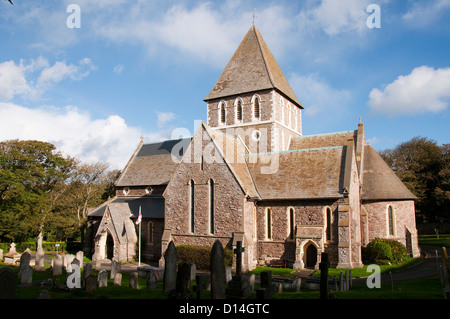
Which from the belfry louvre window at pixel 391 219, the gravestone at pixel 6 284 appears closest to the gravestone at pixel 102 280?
the gravestone at pixel 6 284

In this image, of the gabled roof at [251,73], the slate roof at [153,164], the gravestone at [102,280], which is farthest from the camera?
the slate roof at [153,164]

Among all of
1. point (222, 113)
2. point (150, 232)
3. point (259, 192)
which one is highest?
point (222, 113)

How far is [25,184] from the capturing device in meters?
37.4

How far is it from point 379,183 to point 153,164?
20.4m

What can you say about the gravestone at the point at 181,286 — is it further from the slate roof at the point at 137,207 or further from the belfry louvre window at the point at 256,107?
the belfry louvre window at the point at 256,107

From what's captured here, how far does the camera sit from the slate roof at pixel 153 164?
3206 centimetres

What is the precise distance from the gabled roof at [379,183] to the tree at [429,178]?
70.4ft

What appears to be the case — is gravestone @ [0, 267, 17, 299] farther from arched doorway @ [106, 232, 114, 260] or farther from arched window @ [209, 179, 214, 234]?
arched doorway @ [106, 232, 114, 260]

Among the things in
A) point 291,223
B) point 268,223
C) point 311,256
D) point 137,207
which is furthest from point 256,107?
point 311,256

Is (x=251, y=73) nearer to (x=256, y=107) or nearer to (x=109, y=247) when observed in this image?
(x=256, y=107)

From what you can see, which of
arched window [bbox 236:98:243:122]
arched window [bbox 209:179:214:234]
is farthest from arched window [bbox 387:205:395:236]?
arched window [bbox 236:98:243:122]

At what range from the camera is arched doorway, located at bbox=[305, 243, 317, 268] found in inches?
894

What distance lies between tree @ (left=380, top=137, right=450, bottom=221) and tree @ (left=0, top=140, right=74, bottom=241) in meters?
45.5
